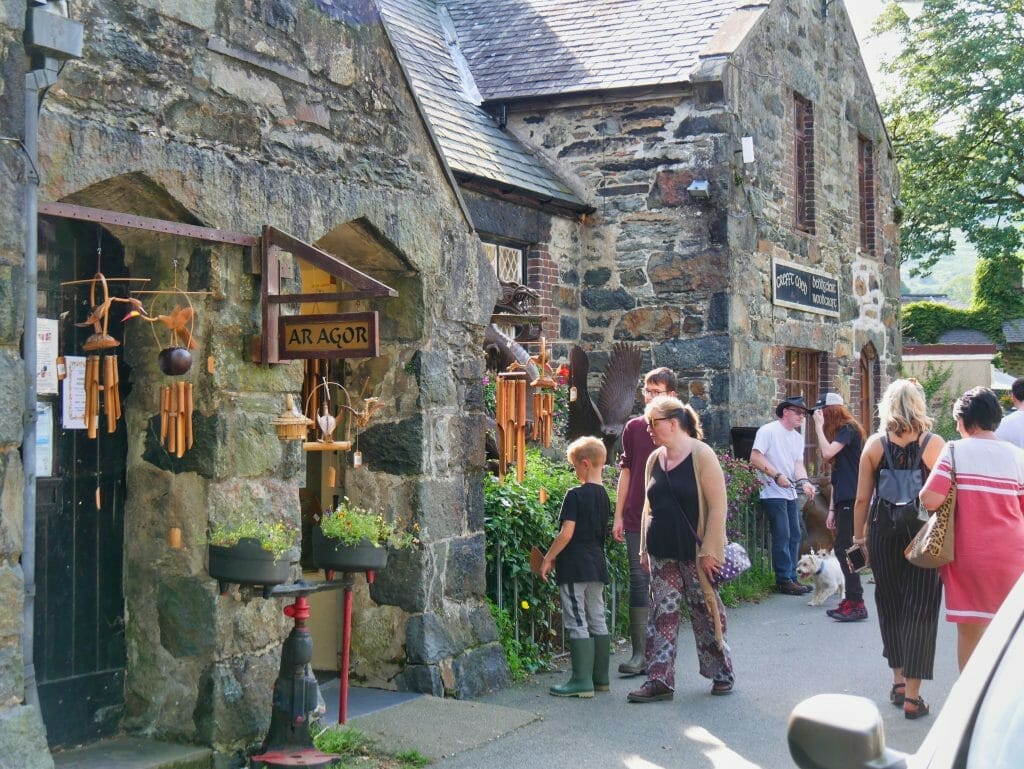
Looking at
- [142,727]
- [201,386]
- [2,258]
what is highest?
[2,258]

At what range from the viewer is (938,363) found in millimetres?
25719

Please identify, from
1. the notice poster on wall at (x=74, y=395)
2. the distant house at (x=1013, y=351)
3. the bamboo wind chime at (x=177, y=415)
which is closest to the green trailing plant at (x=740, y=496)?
the bamboo wind chime at (x=177, y=415)

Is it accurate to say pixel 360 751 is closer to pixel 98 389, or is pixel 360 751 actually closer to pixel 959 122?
pixel 98 389

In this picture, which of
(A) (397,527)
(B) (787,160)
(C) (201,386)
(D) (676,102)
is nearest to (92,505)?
(C) (201,386)

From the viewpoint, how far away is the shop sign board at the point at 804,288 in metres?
13.6

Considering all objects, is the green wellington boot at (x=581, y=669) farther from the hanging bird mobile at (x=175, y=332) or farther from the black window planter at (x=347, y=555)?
the hanging bird mobile at (x=175, y=332)

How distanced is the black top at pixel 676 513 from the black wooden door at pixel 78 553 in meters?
2.89

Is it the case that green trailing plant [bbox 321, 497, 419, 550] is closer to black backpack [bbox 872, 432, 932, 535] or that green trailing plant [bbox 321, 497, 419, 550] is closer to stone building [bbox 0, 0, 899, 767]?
stone building [bbox 0, 0, 899, 767]

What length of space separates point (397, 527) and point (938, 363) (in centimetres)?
2059

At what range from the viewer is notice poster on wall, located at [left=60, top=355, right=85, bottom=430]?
5.64 meters

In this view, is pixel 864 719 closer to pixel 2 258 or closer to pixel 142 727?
pixel 2 258

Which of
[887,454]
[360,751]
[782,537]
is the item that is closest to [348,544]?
[360,751]

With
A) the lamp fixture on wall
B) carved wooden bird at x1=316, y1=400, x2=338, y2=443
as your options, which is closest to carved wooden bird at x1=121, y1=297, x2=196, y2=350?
carved wooden bird at x1=316, y1=400, x2=338, y2=443

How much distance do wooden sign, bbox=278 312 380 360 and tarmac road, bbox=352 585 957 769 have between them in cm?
187
